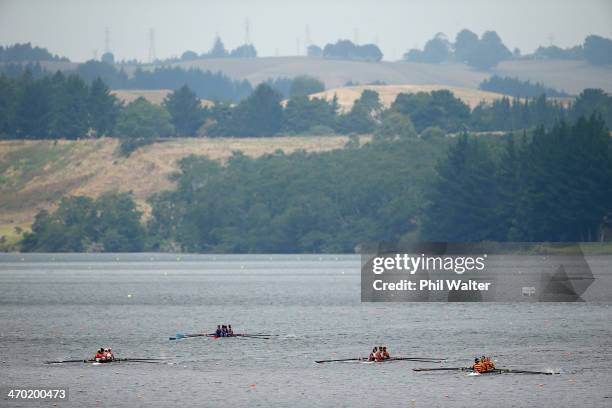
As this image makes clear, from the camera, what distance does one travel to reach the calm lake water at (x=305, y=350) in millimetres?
86625

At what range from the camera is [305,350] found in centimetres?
11206

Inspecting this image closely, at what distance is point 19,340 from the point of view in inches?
4818

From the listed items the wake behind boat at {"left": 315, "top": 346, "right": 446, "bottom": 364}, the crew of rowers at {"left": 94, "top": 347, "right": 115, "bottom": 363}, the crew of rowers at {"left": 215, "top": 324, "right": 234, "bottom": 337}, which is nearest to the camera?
the wake behind boat at {"left": 315, "top": 346, "right": 446, "bottom": 364}

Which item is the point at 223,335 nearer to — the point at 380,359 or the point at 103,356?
the point at 103,356

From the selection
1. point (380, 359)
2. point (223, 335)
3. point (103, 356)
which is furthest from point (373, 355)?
point (223, 335)

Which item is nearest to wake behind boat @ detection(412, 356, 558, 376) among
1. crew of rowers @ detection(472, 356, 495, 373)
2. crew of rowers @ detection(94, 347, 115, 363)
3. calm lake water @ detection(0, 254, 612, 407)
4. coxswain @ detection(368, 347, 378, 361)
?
crew of rowers @ detection(472, 356, 495, 373)

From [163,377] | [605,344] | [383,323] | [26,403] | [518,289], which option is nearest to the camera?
[26,403]

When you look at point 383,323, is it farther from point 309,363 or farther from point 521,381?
point 521,381

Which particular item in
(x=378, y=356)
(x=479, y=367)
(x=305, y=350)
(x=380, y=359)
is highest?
(x=479, y=367)

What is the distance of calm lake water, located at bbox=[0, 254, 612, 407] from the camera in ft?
284

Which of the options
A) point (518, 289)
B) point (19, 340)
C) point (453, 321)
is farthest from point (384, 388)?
point (518, 289)

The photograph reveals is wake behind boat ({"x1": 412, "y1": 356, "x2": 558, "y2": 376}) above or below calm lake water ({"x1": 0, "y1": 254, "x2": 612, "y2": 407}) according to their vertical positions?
above

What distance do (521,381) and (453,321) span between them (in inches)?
2072

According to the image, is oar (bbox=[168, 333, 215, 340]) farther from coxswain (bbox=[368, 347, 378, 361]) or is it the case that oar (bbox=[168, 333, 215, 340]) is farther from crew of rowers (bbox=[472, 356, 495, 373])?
crew of rowers (bbox=[472, 356, 495, 373])
